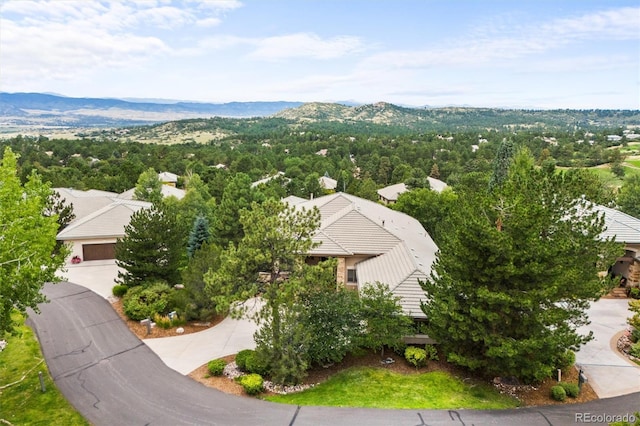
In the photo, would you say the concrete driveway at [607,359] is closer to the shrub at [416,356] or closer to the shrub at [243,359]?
the shrub at [416,356]

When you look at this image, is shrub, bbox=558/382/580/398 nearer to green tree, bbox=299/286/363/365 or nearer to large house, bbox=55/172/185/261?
green tree, bbox=299/286/363/365

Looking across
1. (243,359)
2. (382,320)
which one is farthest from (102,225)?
(382,320)

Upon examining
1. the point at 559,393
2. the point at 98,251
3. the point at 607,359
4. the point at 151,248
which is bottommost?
the point at 607,359

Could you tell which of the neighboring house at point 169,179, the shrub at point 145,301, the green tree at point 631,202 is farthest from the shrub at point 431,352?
the neighboring house at point 169,179

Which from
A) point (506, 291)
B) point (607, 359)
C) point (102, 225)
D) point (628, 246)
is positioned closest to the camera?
point (506, 291)

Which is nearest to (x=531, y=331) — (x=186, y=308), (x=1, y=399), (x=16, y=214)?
(x=186, y=308)

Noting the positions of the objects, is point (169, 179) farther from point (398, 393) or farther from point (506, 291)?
point (506, 291)

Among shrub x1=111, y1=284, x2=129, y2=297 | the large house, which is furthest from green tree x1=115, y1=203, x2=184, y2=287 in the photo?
the large house
